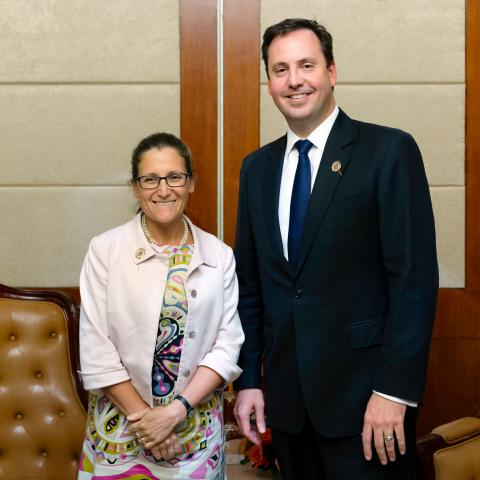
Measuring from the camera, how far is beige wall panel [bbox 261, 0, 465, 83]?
9.34ft

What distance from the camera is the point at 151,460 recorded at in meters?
1.75

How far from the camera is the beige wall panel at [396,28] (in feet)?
9.34

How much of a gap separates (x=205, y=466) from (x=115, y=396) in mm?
292

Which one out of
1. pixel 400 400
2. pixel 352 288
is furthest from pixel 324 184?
pixel 400 400

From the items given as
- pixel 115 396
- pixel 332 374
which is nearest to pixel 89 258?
pixel 115 396

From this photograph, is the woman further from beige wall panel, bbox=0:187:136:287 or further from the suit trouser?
beige wall panel, bbox=0:187:136:287

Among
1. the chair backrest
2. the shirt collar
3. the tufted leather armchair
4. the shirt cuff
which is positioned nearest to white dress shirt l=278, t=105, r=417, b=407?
the shirt collar

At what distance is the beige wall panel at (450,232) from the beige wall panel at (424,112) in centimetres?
6

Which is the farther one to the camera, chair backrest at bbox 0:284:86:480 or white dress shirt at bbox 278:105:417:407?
chair backrest at bbox 0:284:86:480

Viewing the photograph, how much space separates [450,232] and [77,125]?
160 centimetres

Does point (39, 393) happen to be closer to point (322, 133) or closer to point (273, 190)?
point (273, 190)

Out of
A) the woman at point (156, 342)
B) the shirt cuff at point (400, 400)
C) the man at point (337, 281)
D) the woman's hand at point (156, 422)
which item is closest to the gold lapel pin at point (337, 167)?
the man at point (337, 281)

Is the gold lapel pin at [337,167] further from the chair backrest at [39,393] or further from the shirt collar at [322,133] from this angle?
the chair backrest at [39,393]

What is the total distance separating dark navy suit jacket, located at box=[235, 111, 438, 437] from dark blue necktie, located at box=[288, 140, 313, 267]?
3cm
